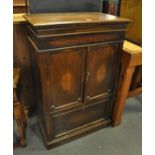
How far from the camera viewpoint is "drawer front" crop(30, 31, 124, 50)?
41.4 inches

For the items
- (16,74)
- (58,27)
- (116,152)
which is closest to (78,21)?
(58,27)

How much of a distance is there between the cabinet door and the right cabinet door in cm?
7

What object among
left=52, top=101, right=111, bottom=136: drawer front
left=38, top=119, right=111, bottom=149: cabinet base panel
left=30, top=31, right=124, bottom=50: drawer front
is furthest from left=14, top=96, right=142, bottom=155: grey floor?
Answer: left=30, top=31, right=124, bottom=50: drawer front

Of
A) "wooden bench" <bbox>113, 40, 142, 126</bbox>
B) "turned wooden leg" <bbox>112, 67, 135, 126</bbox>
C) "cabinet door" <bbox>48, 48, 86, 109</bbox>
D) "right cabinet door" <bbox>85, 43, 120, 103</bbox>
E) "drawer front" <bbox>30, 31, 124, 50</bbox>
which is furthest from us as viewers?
"turned wooden leg" <bbox>112, 67, 135, 126</bbox>

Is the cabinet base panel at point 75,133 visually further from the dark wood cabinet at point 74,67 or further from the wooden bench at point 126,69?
the wooden bench at point 126,69

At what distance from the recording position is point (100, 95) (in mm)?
1517

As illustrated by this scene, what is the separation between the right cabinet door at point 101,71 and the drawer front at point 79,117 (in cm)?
13

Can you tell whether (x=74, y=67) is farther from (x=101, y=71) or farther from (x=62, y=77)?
(x=101, y=71)

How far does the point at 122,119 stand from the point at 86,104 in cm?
64

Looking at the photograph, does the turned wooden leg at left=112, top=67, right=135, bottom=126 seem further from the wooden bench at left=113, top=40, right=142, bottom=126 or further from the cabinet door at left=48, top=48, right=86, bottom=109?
the cabinet door at left=48, top=48, right=86, bottom=109

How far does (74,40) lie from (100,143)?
105cm

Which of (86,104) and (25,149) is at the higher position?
(86,104)

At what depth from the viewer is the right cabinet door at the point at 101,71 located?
4.19 ft
